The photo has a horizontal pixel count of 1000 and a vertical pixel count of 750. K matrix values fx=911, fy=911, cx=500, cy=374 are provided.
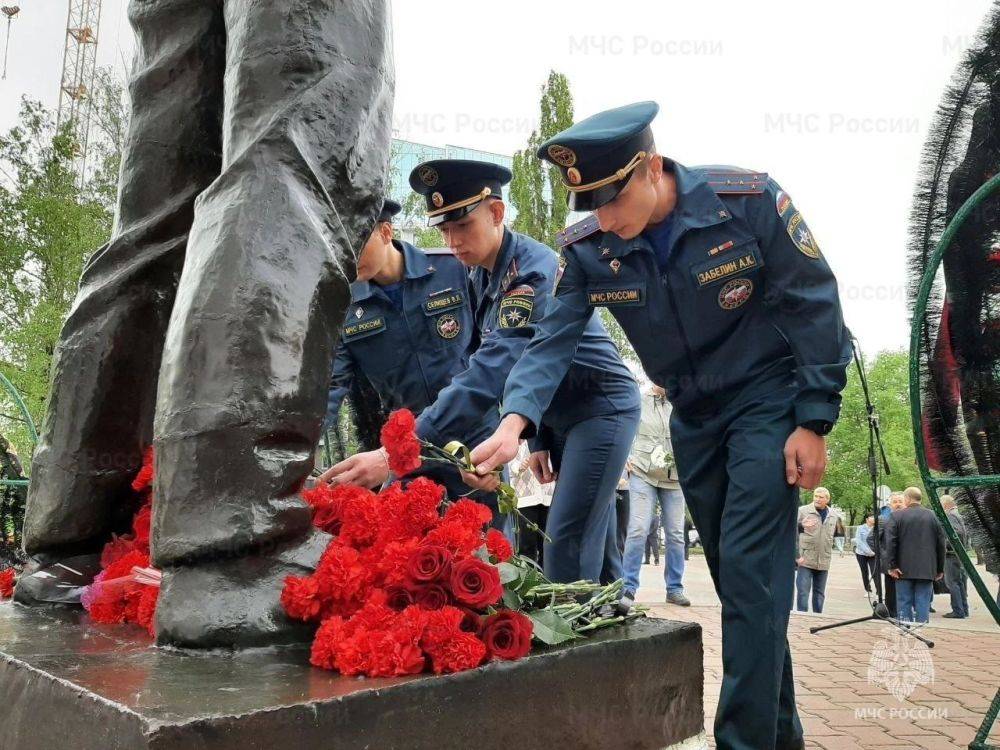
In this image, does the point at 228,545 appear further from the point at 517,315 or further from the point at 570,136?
the point at 517,315

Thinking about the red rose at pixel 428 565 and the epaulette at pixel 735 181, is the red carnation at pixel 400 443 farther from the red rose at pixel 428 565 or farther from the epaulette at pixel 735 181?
the epaulette at pixel 735 181

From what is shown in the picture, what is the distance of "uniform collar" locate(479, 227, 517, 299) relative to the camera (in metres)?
3.61

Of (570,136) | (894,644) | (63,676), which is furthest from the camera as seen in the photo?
(894,644)

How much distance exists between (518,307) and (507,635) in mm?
2050

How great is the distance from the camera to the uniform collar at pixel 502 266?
11.8ft

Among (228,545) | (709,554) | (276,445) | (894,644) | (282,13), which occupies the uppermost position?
(282,13)

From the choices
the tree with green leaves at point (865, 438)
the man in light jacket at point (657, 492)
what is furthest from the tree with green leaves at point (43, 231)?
the tree with green leaves at point (865, 438)

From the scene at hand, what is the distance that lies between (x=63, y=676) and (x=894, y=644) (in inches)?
242

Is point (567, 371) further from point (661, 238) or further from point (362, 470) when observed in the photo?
point (362, 470)

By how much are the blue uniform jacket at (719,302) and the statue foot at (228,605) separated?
1.24 metres

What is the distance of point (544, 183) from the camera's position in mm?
27297

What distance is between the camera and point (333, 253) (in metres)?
1.70

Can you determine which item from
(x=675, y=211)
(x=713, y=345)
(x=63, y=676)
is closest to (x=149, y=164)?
(x=63, y=676)

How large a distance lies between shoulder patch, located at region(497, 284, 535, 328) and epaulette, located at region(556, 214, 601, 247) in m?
0.42
